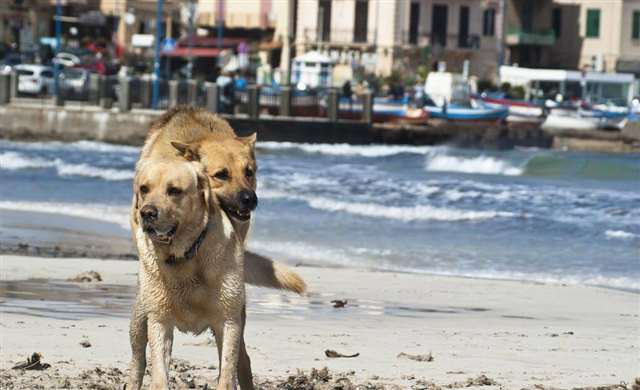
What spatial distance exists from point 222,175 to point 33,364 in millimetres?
1752

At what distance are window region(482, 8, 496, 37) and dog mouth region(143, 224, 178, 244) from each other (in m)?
70.4

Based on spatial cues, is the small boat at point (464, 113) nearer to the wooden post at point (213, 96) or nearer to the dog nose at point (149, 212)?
the wooden post at point (213, 96)

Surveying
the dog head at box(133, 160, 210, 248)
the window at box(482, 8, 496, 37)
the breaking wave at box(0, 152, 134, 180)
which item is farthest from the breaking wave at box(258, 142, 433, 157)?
the dog head at box(133, 160, 210, 248)

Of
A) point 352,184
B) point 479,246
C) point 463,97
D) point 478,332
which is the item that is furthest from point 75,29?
point 478,332

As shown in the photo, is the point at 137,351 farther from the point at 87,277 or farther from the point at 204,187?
the point at 87,277

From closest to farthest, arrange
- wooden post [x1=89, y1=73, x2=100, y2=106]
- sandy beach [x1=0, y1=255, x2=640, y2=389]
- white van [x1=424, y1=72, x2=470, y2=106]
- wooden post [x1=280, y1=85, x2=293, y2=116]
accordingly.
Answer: sandy beach [x1=0, y1=255, x2=640, y2=389]
wooden post [x1=89, y1=73, x2=100, y2=106]
wooden post [x1=280, y1=85, x2=293, y2=116]
white van [x1=424, y1=72, x2=470, y2=106]

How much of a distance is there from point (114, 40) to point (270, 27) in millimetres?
11122

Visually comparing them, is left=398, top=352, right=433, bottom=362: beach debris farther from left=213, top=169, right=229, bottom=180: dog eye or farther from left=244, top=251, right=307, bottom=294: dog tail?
left=213, top=169, right=229, bottom=180: dog eye

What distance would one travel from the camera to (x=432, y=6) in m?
73.5

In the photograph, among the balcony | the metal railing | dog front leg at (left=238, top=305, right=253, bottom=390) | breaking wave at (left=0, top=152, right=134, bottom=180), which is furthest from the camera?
the balcony

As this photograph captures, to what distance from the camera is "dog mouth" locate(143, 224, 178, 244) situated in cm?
658

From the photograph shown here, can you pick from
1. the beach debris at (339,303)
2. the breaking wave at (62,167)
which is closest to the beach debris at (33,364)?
the beach debris at (339,303)

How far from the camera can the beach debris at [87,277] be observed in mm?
12914

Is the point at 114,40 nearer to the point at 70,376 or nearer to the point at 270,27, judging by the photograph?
the point at 270,27
